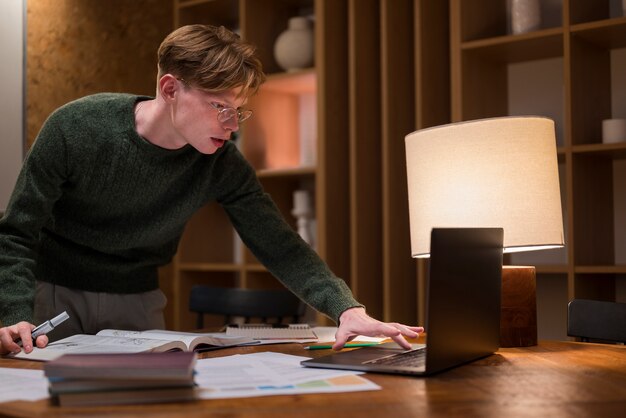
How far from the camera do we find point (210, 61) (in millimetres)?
1706

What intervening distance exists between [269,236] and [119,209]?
37 centimetres

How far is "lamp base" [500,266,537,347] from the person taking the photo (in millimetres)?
1727

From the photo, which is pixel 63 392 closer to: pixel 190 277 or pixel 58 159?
pixel 58 159

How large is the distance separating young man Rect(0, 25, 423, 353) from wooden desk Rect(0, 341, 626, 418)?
12.0 inches

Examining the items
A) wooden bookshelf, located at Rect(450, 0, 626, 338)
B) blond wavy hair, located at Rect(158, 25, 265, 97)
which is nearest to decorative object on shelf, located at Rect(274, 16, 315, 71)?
wooden bookshelf, located at Rect(450, 0, 626, 338)

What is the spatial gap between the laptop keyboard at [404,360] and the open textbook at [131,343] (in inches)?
14.5

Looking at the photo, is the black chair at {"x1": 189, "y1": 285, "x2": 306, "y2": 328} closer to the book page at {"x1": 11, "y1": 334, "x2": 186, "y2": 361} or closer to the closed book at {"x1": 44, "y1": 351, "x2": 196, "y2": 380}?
the book page at {"x1": 11, "y1": 334, "x2": 186, "y2": 361}

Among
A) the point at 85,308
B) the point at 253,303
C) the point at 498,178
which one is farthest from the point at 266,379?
the point at 253,303

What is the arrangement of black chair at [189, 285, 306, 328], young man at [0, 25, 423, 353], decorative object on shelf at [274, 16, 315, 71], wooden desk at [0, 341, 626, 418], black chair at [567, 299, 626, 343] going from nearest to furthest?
wooden desk at [0, 341, 626, 418] → young man at [0, 25, 423, 353] → black chair at [567, 299, 626, 343] → black chair at [189, 285, 306, 328] → decorative object on shelf at [274, 16, 315, 71]

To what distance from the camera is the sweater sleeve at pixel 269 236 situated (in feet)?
6.19

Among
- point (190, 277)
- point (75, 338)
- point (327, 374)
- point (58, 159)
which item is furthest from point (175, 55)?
point (190, 277)

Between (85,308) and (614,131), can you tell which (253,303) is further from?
(614,131)

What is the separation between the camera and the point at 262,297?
8.64 ft

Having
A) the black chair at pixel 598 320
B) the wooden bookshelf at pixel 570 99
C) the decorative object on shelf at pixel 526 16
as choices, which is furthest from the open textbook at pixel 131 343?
the decorative object on shelf at pixel 526 16
